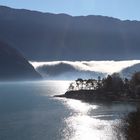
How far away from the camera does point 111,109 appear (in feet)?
637

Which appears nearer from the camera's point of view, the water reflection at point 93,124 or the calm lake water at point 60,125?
the water reflection at point 93,124

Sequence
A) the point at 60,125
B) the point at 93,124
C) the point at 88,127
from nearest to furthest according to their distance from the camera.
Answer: the point at 88,127
the point at 60,125
the point at 93,124

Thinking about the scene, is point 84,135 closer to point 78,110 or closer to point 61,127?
point 61,127

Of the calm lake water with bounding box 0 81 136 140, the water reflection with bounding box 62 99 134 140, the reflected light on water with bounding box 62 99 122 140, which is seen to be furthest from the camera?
the calm lake water with bounding box 0 81 136 140

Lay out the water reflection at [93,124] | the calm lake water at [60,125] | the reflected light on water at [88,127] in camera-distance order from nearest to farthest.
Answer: the water reflection at [93,124] → the reflected light on water at [88,127] → the calm lake water at [60,125]

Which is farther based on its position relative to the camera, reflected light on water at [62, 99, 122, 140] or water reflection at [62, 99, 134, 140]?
reflected light on water at [62, 99, 122, 140]

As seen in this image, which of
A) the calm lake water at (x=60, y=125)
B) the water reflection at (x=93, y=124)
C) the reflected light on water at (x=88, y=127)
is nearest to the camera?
the water reflection at (x=93, y=124)

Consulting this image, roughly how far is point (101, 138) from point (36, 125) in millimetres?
35877

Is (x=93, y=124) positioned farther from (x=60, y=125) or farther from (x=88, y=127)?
(x=60, y=125)

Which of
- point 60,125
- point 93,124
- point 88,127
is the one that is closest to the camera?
point 88,127

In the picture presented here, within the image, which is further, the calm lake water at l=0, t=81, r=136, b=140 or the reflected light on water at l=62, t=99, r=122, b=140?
the calm lake water at l=0, t=81, r=136, b=140

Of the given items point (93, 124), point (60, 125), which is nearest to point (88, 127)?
point (93, 124)

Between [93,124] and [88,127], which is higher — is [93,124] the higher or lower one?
the higher one

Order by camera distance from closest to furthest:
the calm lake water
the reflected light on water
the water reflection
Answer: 1. the water reflection
2. the reflected light on water
3. the calm lake water
